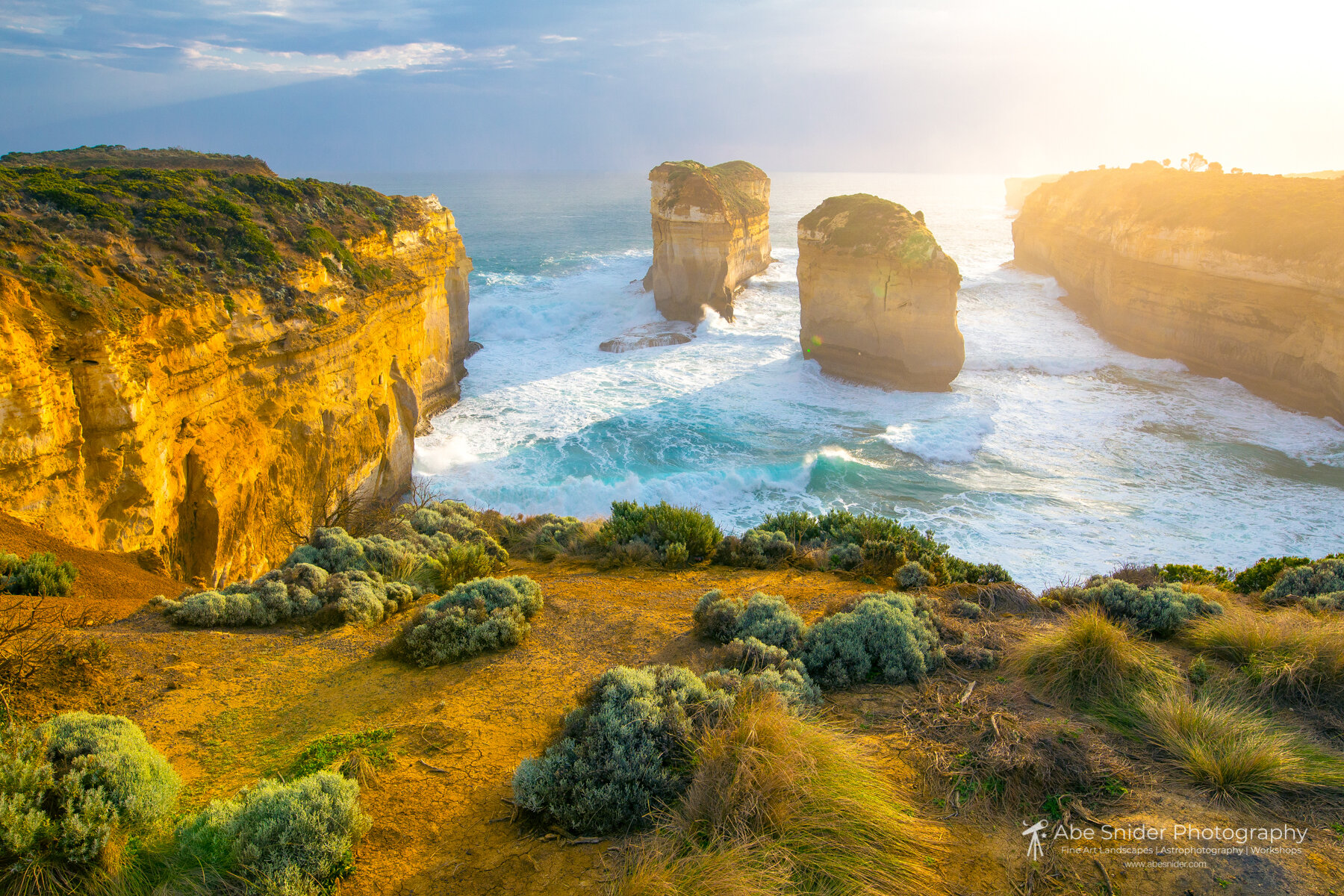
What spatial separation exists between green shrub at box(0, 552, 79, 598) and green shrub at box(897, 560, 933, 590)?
8.16m

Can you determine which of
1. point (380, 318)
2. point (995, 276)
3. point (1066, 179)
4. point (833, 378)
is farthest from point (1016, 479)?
point (1066, 179)

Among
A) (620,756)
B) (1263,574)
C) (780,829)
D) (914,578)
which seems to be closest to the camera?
(780,829)

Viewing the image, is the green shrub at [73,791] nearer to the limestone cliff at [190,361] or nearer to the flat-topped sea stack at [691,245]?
the limestone cliff at [190,361]

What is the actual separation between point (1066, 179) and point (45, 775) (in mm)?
55065

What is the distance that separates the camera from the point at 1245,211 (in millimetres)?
22938

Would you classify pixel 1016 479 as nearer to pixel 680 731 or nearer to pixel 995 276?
pixel 680 731

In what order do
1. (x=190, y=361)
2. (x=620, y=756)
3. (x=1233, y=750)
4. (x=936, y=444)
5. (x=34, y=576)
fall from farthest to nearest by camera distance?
(x=936, y=444)
(x=190, y=361)
(x=34, y=576)
(x=1233, y=750)
(x=620, y=756)

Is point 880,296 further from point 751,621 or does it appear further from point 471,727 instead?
point 471,727

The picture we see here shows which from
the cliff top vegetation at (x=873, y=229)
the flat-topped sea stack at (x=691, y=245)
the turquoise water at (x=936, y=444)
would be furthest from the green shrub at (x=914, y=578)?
the flat-topped sea stack at (x=691, y=245)

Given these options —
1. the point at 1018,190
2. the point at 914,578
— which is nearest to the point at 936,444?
the point at 914,578

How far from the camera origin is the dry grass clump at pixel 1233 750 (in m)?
3.35

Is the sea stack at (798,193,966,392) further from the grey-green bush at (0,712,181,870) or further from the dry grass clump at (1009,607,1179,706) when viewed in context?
the grey-green bush at (0,712,181,870)

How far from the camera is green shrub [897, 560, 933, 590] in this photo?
747cm

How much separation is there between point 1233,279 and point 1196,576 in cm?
2088
